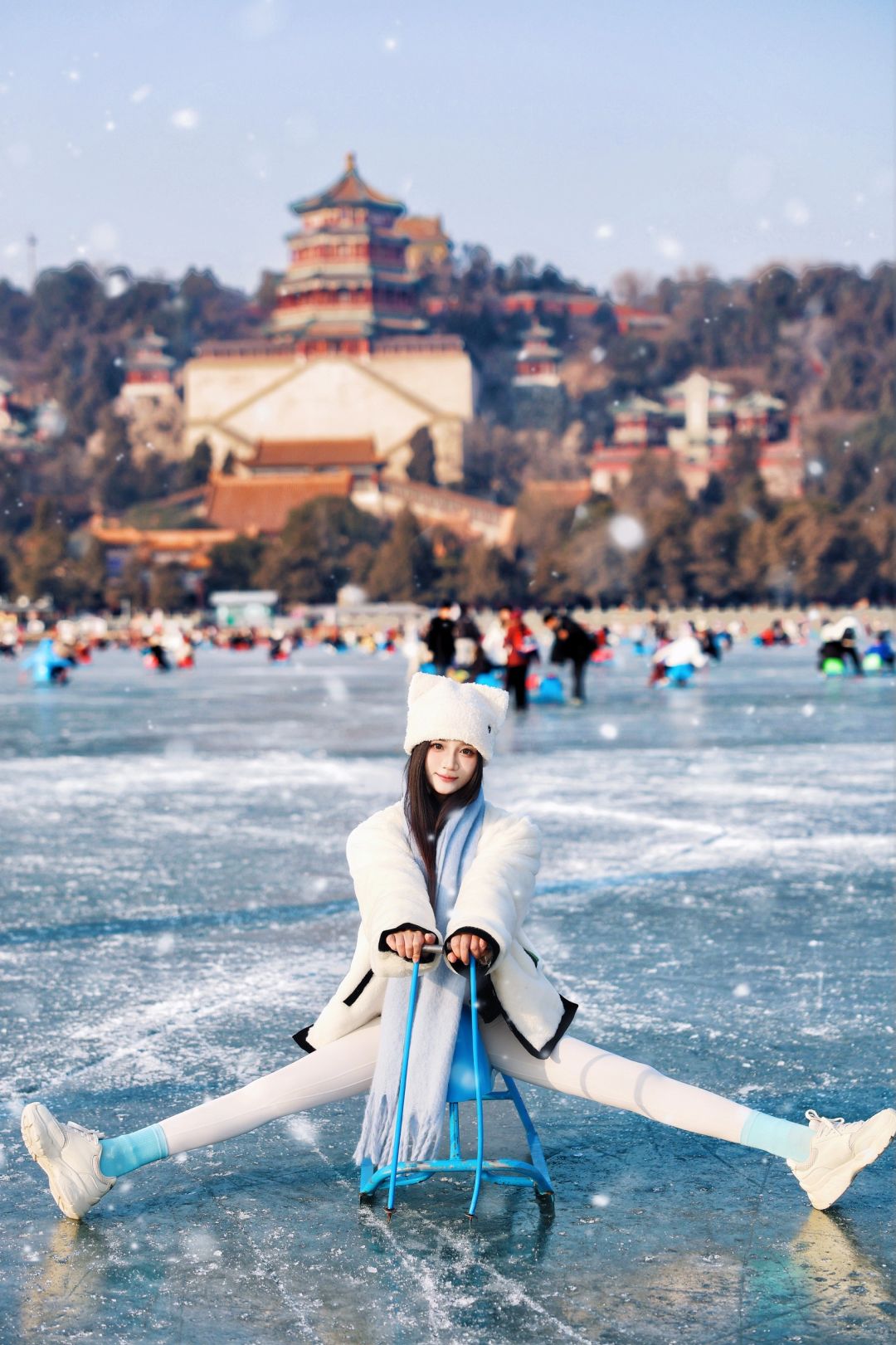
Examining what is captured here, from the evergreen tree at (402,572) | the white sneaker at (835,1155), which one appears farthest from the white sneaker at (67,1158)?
the evergreen tree at (402,572)

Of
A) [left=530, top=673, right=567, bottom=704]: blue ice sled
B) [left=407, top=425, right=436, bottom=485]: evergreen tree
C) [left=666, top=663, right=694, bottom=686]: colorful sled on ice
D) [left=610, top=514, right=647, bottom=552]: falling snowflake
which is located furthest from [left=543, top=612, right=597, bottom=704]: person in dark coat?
[left=407, top=425, right=436, bottom=485]: evergreen tree

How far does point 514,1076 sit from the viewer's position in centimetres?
265

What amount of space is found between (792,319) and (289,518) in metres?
48.9

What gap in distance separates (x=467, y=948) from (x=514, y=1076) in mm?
289

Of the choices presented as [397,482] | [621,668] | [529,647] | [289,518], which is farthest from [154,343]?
[529,647]

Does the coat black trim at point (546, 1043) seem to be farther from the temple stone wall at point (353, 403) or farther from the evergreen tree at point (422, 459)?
the temple stone wall at point (353, 403)

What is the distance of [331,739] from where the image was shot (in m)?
11.2

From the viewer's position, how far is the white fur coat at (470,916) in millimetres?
2504

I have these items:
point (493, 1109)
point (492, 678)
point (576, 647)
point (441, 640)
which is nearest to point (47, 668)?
point (576, 647)

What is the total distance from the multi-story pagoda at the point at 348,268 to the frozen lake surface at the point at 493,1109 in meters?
81.7

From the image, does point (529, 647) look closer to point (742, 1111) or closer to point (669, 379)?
point (742, 1111)

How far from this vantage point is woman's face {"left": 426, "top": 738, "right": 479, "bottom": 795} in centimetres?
262

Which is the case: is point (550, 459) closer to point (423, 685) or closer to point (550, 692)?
point (550, 692)

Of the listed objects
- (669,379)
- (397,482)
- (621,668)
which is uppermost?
(669,379)
